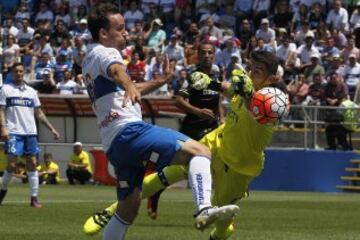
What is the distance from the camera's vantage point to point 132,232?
13.9 m

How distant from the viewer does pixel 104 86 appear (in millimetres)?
9625

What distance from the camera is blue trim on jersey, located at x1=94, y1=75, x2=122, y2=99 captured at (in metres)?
9.61

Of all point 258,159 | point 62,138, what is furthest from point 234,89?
point 62,138

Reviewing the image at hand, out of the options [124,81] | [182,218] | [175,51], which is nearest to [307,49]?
[175,51]

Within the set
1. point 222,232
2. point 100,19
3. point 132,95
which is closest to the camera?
point 132,95

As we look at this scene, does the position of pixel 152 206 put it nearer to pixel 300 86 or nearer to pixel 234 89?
pixel 234 89

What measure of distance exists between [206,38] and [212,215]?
74.1ft

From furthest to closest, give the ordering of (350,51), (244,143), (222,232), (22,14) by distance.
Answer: (22,14) < (350,51) < (222,232) < (244,143)

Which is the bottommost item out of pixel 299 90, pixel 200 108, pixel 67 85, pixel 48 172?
pixel 48 172

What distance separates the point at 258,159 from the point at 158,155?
2.22 metres

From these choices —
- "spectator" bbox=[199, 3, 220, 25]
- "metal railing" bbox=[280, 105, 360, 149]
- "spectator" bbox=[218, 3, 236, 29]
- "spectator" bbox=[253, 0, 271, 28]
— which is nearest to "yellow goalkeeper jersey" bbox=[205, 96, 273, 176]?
"metal railing" bbox=[280, 105, 360, 149]

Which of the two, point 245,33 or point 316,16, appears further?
point 245,33

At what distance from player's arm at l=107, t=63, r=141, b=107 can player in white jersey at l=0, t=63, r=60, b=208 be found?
1006cm

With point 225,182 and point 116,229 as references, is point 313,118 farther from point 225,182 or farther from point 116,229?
point 116,229
